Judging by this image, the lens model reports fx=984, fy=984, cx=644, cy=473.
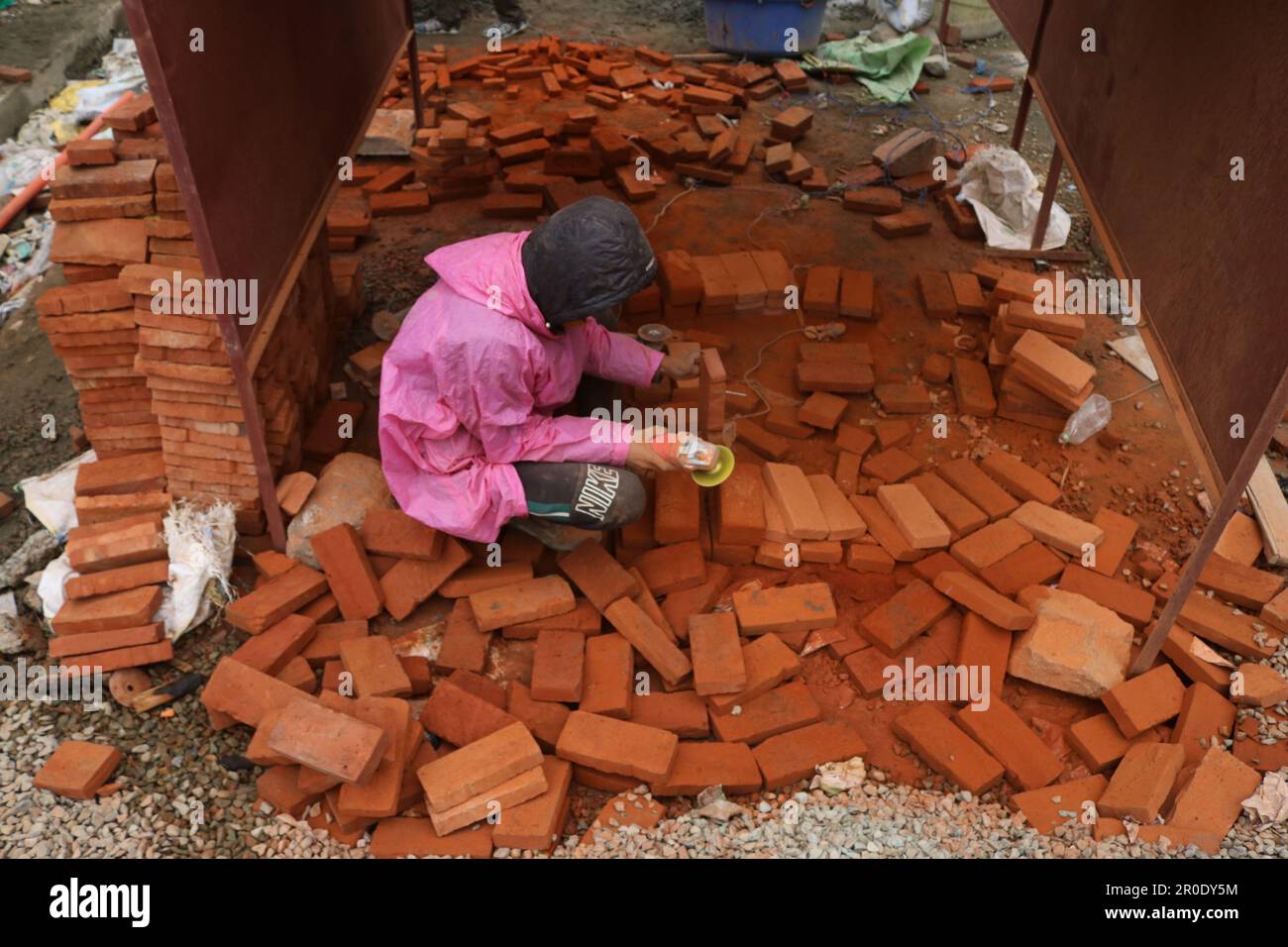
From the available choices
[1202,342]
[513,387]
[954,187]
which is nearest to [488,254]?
[513,387]

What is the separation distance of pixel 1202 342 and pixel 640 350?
234cm

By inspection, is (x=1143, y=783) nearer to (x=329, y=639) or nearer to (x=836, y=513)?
(x=836, y=513)

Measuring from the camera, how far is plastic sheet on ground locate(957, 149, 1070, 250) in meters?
6.93

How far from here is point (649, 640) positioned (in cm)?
400

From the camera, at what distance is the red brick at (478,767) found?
134 inches

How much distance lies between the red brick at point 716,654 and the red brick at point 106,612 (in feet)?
7.19

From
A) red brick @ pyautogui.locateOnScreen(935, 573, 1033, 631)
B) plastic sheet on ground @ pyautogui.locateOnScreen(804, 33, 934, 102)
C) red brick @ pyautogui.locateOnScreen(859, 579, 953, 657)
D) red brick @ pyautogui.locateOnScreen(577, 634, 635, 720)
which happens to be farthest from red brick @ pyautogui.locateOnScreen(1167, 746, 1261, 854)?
plastic sheet on ground @ pyautogui.locateOnScreen(804, 33, 934, 102)

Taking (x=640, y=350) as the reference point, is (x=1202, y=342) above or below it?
above

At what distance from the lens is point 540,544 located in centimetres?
450

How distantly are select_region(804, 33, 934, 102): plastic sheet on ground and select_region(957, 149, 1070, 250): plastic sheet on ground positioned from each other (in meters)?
2.21

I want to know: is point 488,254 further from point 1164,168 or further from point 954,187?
point 954,187

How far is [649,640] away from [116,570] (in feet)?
7.28

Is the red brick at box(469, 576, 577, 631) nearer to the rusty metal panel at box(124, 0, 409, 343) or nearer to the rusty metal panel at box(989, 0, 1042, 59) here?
the rusty metal panel at box(124, 0, 409, 343)

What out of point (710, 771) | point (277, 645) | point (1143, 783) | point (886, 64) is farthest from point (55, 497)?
point (886, 64)
